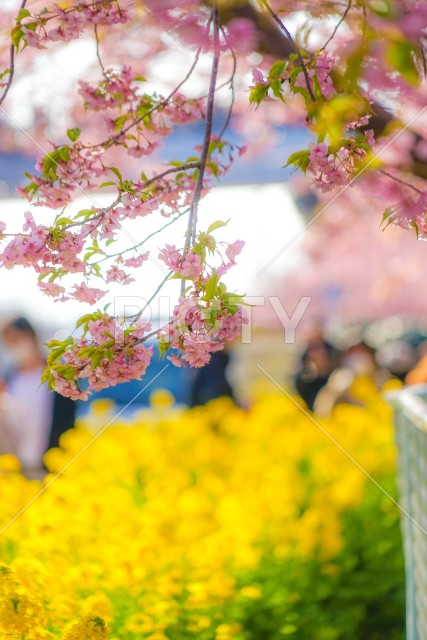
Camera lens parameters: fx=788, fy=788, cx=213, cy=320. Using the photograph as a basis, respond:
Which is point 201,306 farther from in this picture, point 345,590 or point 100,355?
point 345,590

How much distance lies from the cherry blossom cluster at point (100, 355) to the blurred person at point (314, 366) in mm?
4989

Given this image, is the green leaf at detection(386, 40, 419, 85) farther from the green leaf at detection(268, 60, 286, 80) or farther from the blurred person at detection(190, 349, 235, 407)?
the blurred person at detection(190, 349, 235, 407)

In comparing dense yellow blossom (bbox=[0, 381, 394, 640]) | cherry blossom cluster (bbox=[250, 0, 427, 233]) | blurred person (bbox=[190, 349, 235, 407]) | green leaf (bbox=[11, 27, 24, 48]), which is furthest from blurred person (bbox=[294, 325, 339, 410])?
green leaf (bbox=[11, 27, 24, 48])

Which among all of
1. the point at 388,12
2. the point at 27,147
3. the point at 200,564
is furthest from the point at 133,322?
the point at 27,147

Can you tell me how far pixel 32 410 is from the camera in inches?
175

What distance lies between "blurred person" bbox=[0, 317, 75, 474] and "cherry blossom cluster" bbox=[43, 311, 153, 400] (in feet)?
9.30

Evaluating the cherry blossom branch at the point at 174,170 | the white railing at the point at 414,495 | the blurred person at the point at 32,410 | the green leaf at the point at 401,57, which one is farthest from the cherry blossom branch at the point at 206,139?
the blurred person at the point at 32,410

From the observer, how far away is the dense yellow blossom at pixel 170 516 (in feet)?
6.98

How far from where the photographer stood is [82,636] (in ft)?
5.70

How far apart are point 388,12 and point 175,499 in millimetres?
2381

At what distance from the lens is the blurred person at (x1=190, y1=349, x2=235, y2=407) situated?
6.04 meters

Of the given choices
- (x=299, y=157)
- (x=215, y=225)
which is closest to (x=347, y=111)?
(x=299, y=157)

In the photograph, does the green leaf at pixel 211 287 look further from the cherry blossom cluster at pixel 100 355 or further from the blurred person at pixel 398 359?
the blurred person at pixel 398 359

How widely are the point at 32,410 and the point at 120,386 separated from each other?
4.35 meters
